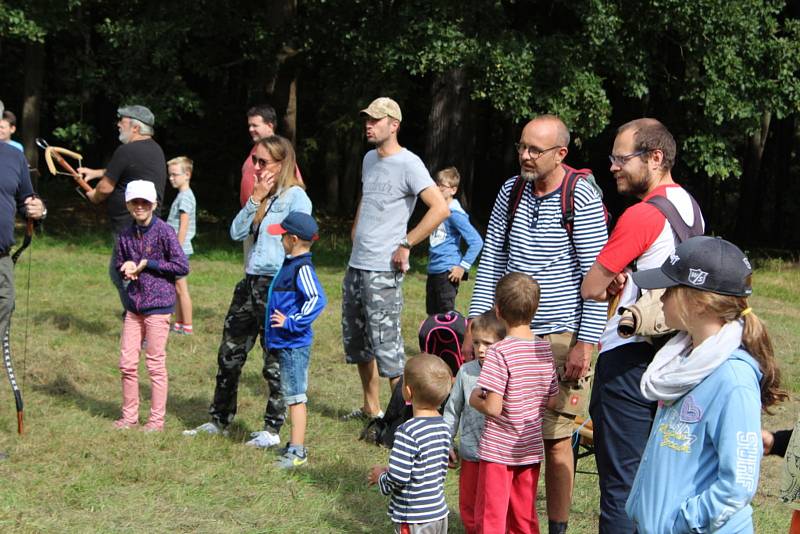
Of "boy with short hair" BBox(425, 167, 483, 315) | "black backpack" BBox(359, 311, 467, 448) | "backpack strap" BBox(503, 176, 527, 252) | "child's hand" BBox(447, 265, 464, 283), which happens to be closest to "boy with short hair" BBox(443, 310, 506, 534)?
"backpack strap" BBox(503, 176, 527, 252)

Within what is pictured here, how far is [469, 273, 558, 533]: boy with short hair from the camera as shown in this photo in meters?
4.63

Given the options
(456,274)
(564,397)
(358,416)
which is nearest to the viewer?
(564,397)

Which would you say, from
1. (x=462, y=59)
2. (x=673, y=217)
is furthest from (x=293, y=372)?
(x=462, y=59)

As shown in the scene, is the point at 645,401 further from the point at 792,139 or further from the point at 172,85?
the point at 792,139

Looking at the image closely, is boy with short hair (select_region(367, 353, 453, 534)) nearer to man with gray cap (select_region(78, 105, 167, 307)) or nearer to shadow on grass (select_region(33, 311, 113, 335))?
man with gray cap (select_region(78, 105, 167, 307))

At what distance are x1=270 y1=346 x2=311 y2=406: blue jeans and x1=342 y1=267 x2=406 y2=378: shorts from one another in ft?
2.43

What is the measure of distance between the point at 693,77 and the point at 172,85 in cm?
920

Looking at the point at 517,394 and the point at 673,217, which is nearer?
the point at 673,217

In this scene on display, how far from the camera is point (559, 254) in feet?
16.1

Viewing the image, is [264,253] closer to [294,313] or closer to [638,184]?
[294,313]

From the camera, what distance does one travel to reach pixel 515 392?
15.3 feet

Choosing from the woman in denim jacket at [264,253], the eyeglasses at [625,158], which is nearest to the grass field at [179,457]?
the woman in denim jacket at [264,253]

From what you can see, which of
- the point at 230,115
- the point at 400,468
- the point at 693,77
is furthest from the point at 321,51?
the point at 400,468

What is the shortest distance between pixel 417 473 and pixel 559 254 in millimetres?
1241
